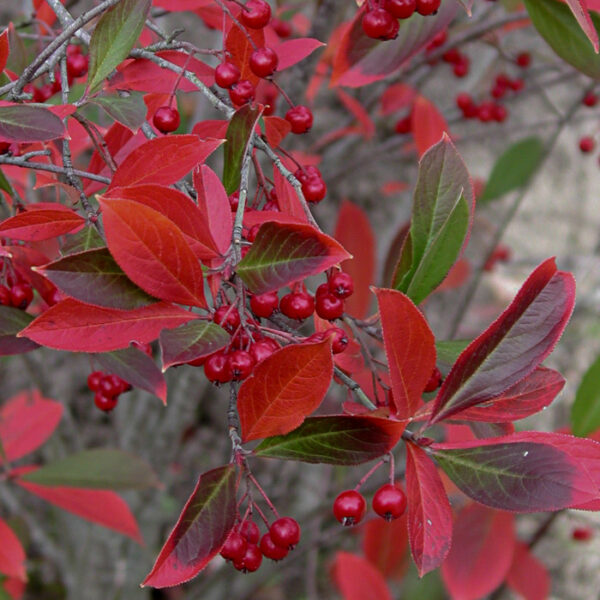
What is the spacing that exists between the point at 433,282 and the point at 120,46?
12.4 inches

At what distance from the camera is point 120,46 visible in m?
0.60

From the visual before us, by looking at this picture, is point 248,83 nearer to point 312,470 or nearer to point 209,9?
point 209,9

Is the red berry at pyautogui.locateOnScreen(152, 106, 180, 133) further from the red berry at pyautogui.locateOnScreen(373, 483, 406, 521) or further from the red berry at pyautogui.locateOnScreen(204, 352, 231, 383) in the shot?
the red berry at pyautogui.locateOnScreen(373, 483, 406, 521)

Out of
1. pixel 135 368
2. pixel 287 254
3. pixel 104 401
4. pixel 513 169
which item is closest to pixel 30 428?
pixel 104 401

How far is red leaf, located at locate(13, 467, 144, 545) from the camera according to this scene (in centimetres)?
114

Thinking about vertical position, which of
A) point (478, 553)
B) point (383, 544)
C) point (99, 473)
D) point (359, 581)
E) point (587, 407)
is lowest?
point (383, 544)

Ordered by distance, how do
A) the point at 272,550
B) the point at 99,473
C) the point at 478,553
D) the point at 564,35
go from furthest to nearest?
the point at 478,553 < the point at 99,473 < the point at 564,35 < the point at 272,550

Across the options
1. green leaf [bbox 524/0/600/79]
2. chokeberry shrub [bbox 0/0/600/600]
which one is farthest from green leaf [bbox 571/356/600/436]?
green leaf [bbox 524/0/600/79]

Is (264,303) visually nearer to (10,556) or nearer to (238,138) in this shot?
(238,138)

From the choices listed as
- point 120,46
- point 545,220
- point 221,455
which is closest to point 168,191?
point 120,46

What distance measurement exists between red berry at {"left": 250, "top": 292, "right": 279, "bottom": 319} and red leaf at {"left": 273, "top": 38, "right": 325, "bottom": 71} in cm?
25

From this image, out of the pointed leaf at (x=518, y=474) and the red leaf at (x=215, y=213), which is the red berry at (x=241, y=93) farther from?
the pointed leaf at (x=518, y=474)

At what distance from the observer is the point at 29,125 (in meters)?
0.54

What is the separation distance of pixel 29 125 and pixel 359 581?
100cm
